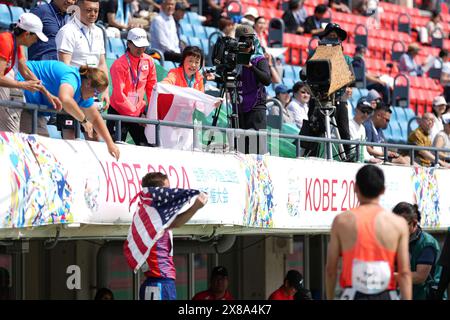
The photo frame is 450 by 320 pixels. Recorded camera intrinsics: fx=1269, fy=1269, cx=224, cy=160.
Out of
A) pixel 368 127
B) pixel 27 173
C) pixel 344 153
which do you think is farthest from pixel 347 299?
pixel 368 127

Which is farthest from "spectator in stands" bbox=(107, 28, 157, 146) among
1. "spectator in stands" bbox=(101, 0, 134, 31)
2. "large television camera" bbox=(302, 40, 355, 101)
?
"spectator in stands" bbox=(101, 0, 134, 31)

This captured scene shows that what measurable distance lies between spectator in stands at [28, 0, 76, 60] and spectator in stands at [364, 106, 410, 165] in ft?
16.7

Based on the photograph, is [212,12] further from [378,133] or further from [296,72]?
[378,133]

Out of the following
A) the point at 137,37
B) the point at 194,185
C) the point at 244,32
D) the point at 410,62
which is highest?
the point at 410,62

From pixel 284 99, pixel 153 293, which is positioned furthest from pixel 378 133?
pixel 153 293

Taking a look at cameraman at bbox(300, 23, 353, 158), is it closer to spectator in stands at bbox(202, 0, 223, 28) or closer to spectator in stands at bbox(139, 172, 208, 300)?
spectator in stands at bbox(139, 172, 208, 300)

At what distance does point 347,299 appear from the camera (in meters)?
7.70

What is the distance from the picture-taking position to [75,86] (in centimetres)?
967

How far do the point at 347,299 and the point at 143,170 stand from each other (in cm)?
340

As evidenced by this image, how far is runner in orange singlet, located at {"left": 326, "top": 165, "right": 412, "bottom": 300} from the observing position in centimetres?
751

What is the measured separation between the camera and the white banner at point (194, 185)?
941 centimetres

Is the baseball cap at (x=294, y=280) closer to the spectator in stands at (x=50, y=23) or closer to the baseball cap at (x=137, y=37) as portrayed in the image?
the baseball cap at (x=137, y=37)

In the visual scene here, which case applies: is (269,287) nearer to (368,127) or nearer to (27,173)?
(368,127)

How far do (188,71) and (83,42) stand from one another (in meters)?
1.53
